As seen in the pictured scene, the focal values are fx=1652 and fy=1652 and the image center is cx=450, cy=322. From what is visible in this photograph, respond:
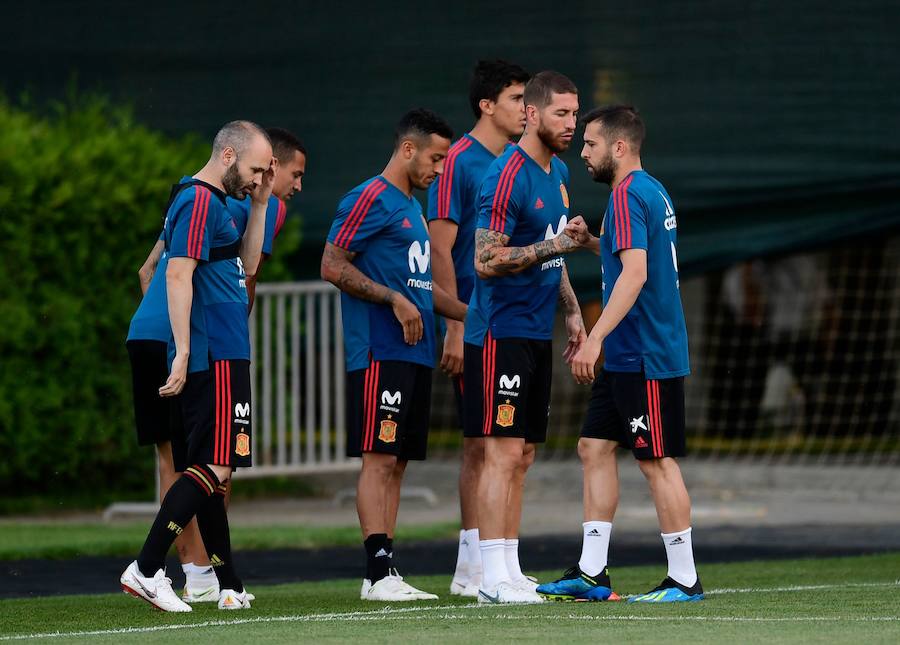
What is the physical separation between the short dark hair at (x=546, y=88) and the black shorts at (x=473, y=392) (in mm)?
1094

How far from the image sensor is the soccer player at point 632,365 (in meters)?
6.79

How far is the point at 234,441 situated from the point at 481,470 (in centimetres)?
144

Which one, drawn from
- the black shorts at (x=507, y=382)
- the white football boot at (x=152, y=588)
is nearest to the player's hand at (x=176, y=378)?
the white football boot at (x=152, y=588)

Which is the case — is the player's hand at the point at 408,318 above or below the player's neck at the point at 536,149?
below

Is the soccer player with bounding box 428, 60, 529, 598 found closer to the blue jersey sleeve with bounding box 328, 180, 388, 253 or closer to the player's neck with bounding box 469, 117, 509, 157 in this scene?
the player's neck with bounding box 469, 117, 509, 157

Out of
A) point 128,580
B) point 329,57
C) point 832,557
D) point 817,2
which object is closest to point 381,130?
point 329,57

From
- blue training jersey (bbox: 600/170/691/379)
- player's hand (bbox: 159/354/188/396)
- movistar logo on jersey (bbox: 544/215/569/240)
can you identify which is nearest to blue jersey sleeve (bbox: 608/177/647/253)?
blue training jersey (bbox: 600/170/691/379)

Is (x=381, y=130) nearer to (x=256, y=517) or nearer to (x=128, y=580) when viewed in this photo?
(x=256, y=517)

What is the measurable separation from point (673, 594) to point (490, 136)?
2.49 m

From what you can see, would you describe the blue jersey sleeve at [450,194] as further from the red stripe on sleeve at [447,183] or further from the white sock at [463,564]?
the white sock at [463,564]

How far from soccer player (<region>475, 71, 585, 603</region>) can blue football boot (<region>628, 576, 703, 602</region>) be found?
1.49 ft

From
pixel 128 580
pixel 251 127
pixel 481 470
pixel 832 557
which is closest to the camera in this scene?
pixel 128 580

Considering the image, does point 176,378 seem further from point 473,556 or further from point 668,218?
point 668,218

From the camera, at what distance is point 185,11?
13266 millimetres
